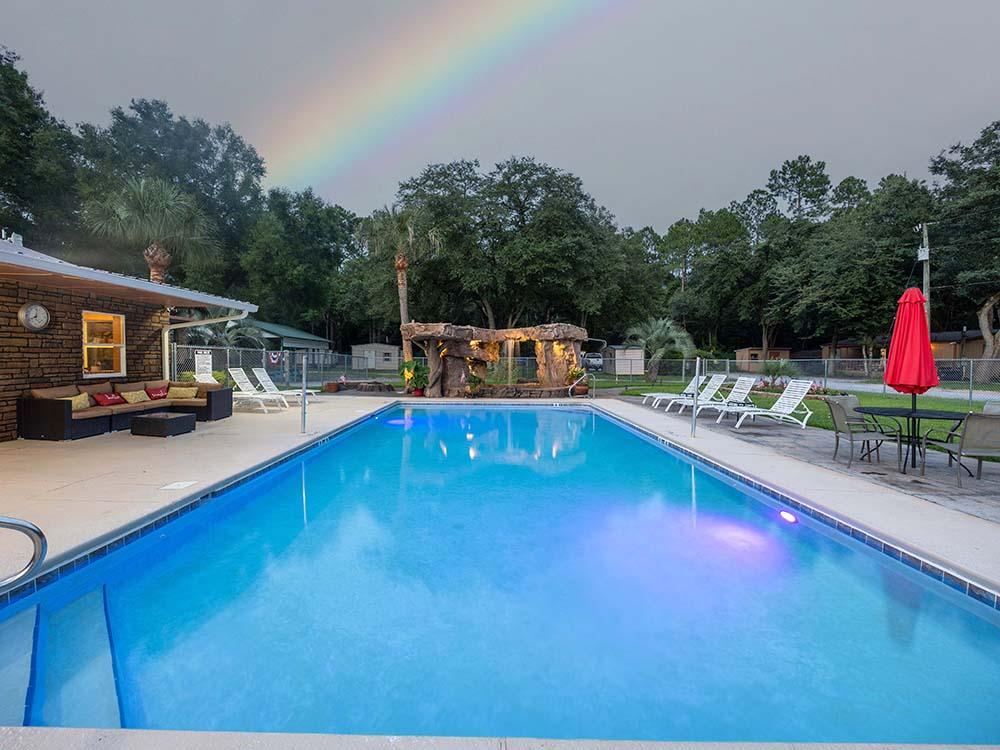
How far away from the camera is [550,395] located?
1736cm

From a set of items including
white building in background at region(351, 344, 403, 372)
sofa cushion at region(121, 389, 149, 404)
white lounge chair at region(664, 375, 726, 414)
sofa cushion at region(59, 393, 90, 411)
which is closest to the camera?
sofa cushion at region(59, 393, 90, 411)

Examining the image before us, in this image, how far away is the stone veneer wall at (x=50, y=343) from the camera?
7750mm

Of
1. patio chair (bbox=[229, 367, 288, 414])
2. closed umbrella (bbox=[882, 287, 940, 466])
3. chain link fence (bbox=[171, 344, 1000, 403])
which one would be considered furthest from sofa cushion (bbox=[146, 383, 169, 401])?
closed umbrella (bbox=[882, 287, 940, 466])

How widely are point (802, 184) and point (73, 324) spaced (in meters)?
53.8

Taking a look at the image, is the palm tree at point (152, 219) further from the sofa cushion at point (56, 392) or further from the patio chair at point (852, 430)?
the patio chair at point (852, 430)

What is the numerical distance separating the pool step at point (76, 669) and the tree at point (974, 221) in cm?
3351

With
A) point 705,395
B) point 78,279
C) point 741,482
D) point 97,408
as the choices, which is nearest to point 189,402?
point 97,408

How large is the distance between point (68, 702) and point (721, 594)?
394 centimetres

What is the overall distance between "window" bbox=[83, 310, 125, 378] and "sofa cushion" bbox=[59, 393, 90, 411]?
1143mm

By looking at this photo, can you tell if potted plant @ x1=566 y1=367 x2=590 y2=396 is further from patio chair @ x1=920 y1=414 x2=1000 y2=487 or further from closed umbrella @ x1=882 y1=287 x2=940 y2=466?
patio chair @ x1=920 y1=414 x2=1000 y2=487

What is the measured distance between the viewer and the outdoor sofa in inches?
309

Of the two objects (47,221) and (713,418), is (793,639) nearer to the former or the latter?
(713,418)

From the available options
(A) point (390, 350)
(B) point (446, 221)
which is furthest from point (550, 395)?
(A) point (390, 350)

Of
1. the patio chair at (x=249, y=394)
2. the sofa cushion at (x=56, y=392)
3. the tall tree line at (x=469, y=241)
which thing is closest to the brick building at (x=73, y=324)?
the sofa cushion at (x=56, y=392)
